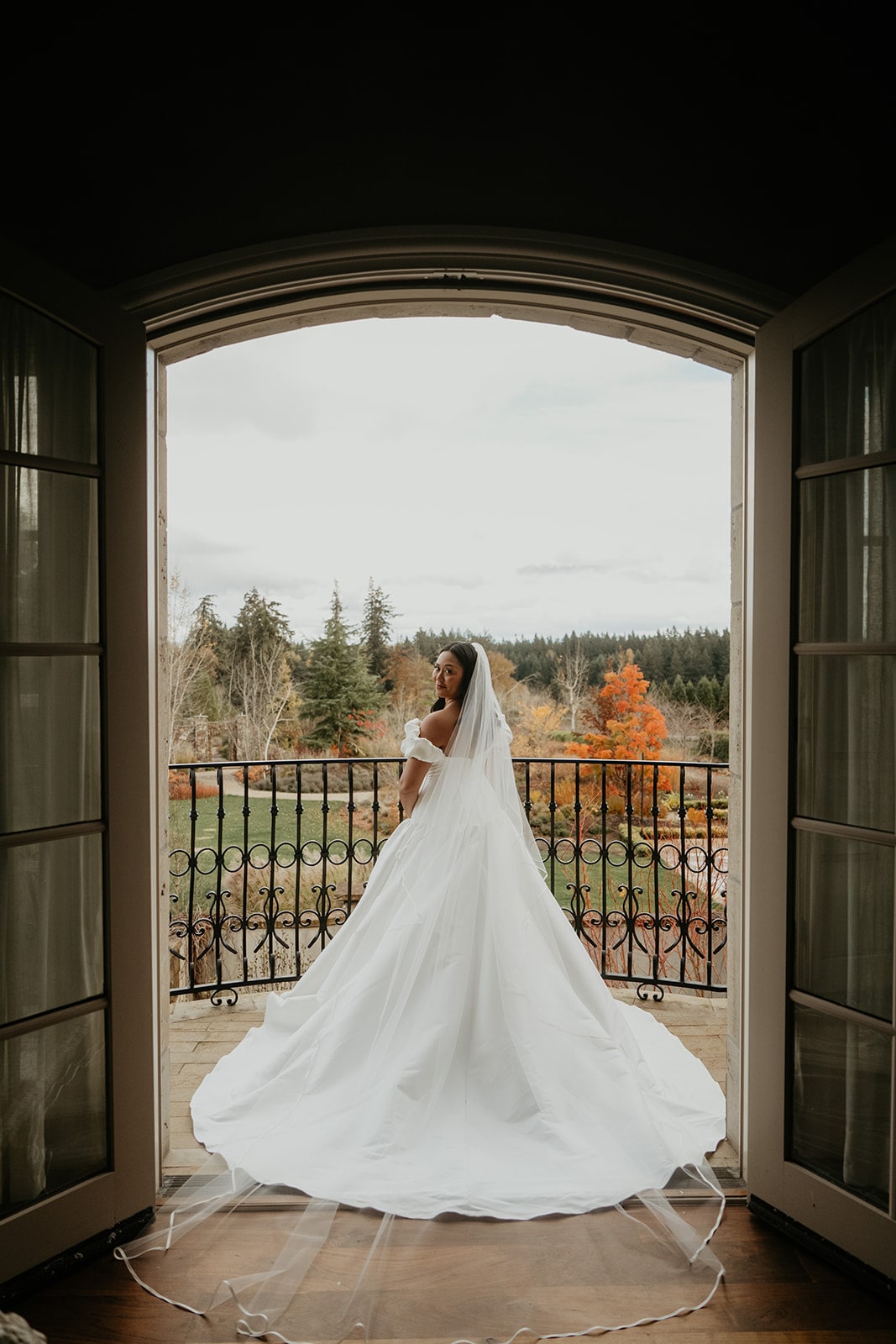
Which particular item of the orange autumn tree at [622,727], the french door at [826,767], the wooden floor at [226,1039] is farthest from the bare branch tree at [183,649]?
the french door at [826,767]

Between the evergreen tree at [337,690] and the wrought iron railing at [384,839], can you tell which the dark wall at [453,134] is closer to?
the wrought iron railing at [384,839]

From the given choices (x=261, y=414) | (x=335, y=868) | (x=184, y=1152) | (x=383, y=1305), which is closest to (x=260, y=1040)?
(x=184, y=1152)

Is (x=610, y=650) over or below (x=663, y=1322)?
over

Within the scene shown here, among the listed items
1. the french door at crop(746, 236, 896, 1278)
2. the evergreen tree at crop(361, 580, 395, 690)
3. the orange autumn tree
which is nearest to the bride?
the french door at crop(746, 236, 896, 1278)

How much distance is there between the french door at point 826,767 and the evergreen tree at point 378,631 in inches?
211

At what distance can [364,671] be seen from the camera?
7.25m

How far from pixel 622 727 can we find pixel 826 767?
5090mm

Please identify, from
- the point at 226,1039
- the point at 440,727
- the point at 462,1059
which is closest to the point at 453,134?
the point at 440,727

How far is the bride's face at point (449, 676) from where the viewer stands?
2955 millimetres

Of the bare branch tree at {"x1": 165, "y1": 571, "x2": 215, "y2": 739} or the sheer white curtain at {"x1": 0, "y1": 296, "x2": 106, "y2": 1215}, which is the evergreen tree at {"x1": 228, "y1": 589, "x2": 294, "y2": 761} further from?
the sheer white curtain at {"x1": 0, "y1": 296, "x2": 106, "y2": 1215}

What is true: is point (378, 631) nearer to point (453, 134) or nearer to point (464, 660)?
point (464, 660)

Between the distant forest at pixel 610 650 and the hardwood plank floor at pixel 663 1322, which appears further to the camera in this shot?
the distant forest at pixel 610 650

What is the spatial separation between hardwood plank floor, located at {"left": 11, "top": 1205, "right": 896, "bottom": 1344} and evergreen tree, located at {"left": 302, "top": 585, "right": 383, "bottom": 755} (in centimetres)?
541

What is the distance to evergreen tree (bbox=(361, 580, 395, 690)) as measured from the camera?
24.0 feet
